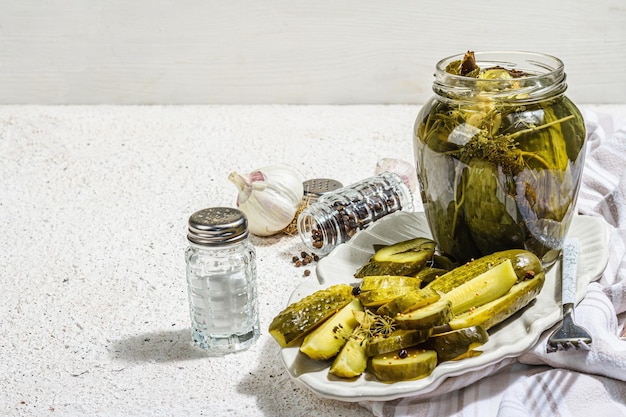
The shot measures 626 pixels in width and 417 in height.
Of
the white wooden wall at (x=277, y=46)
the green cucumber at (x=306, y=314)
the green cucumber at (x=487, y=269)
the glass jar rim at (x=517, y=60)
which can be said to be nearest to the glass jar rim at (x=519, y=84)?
the glass jar rim at (x=517, y=60)

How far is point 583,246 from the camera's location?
1239mm

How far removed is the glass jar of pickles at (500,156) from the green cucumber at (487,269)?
0.22 ft

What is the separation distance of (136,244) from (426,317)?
73 centimetres

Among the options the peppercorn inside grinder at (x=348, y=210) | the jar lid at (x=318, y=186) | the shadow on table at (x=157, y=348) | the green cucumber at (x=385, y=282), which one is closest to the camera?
the green cucumber at (x=385, y=282)

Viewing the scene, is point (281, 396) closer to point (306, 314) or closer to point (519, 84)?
point (306, 314)

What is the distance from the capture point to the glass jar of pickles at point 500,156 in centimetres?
112

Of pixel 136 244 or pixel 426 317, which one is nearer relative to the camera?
pixel 426 317

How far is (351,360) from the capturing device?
97 cm

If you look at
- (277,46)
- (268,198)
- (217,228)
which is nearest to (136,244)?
(268,198)

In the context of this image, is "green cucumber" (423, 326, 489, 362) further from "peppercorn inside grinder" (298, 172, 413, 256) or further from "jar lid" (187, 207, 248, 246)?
"peppercorn inside grinder" (298, 172, 413, 256)

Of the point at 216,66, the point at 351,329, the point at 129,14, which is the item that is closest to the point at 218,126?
the point at 216,66

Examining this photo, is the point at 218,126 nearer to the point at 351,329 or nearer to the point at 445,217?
the point at 445,217

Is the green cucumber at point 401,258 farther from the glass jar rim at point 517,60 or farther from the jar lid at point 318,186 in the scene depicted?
the jar lid at point 318,186

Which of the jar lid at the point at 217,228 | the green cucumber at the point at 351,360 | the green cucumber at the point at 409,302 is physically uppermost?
the jar lid at the point at 217,228
